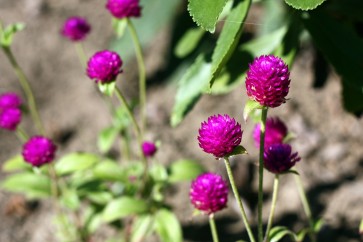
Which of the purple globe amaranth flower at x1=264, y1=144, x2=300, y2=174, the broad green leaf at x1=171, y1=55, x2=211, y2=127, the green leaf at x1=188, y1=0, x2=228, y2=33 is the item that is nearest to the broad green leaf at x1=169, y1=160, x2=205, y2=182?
the broad green leaf at x1=171, y1=55, x2=211, y2=127

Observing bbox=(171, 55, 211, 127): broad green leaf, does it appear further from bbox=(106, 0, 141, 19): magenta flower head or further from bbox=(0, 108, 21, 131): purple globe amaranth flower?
bbox=(0, 108, 21, 131): purple globe amaranth flower

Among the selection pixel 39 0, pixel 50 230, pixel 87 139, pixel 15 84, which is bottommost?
pixel 50 230

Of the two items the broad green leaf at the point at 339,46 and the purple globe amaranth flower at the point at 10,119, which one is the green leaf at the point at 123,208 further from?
the broad green leaf at the point at 339,46

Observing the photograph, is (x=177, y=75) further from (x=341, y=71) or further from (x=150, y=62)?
(x=341, y=71)

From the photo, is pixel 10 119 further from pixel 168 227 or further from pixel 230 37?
pixel 230 37

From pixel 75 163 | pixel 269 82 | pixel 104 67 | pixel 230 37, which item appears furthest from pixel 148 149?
pixel 269 82

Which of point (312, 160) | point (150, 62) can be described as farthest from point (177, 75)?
point (312, 160)
